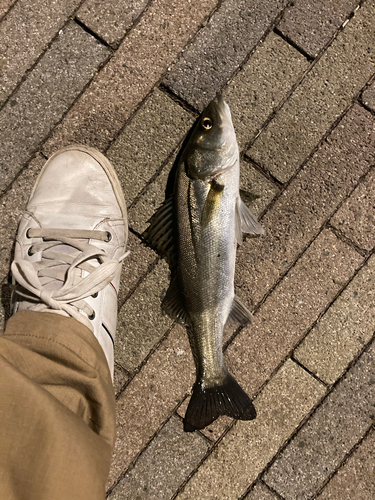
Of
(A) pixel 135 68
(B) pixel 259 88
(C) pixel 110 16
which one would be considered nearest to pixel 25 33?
(C) pixel 110 16

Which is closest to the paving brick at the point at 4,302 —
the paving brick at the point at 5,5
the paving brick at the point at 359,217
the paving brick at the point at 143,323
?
the paving brick at the point at 143,323

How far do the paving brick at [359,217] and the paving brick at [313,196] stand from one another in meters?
0.08

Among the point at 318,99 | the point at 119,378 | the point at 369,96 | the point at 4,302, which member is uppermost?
the point at 369,96

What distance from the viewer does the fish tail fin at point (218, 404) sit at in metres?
3.26

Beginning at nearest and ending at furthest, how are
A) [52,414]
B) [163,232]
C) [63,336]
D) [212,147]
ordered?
[52,414]
[63,336]
[212,147]
[163,232]

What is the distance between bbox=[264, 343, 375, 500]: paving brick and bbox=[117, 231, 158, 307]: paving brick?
6.44 ft

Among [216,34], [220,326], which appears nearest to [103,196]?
[220,326]

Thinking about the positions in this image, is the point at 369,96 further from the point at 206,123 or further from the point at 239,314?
the point at 239,314

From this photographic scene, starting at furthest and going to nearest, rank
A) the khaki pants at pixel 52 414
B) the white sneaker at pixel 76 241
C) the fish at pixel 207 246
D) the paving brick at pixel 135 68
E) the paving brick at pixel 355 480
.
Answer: the paving brick at pixel 135 68 < the paving brick at pixel 355 480 < the fish at pixel 207 246 < the white sneaker at pixel 76 241 < the khaki pants at pixel 52 414

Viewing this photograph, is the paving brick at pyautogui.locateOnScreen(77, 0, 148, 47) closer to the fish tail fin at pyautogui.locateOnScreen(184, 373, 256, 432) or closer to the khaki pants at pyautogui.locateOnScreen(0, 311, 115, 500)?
the khaki pants at pyautogui.locateOnScreen(0, 311, 115, 500)

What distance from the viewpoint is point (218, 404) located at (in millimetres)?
3252

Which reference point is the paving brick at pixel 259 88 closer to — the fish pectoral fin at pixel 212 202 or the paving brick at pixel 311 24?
the paving brick at pixel 311 24

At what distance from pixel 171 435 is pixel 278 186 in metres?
2.40

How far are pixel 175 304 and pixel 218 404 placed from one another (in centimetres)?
90
